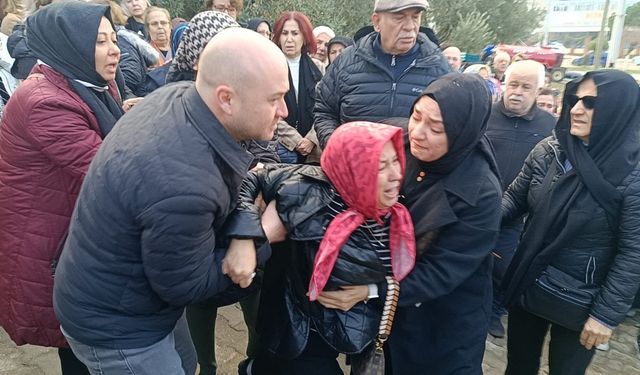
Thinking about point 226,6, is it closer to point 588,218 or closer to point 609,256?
point 588,218

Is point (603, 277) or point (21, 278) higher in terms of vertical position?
point (21, 278)

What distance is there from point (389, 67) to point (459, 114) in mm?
1232

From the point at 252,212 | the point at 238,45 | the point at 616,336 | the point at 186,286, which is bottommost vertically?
the point at 616,336

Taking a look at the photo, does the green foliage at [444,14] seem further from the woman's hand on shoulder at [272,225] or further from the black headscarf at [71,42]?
the woman's hand on shoulder at [272,225]

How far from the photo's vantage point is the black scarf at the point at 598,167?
7.11ft

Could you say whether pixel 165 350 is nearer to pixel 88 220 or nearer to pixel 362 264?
pixel 88 220

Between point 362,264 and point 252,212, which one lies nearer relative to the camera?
point 252,212

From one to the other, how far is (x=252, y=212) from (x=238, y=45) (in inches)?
23.7

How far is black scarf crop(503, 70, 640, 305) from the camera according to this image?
2166 millimetres

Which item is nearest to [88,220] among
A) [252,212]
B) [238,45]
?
[252,212]

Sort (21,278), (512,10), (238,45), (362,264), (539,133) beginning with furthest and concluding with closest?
(512,10) < (539,133) < (21,278) < (362,264) < (238,45)

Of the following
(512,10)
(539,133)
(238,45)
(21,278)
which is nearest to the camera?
(238,45)

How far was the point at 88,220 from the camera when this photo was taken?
1.52 metres

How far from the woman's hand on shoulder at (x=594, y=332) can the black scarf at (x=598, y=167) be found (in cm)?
32
